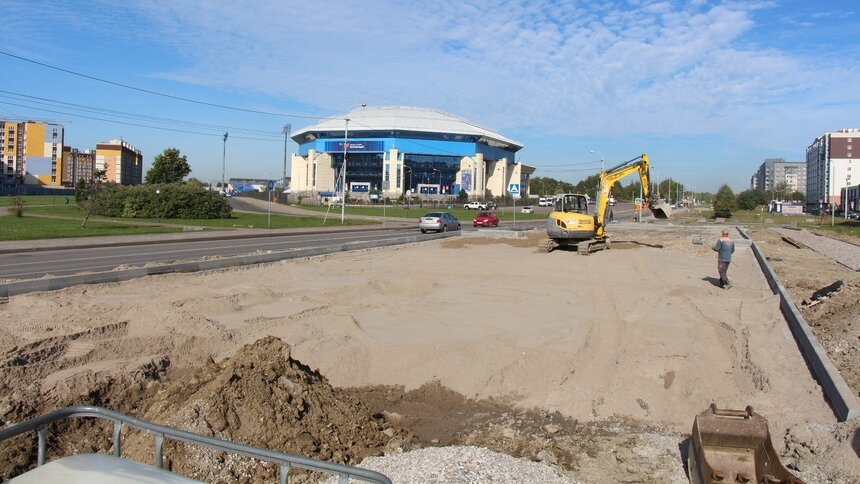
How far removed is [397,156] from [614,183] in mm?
90586

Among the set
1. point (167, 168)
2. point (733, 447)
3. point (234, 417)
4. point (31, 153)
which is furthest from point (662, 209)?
point (31, 153)

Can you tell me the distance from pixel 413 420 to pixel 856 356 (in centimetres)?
803

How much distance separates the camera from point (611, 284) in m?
19.8

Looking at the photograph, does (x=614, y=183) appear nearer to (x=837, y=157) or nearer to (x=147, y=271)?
(x=147, y=271)

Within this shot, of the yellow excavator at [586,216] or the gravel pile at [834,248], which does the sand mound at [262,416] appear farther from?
the gravel pile at [834,248]

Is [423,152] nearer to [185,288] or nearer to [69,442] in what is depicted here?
[185,288]

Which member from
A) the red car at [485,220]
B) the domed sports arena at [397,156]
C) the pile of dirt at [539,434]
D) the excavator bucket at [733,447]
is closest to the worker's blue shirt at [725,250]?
the pile of dirt at [539,434]

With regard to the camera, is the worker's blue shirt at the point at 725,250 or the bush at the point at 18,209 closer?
the worker's blue shirt at the point at 725,250

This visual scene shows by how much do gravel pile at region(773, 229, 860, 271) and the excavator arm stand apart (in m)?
9.62

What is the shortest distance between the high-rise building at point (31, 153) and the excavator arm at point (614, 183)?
130 metres

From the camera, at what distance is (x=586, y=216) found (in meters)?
28.8

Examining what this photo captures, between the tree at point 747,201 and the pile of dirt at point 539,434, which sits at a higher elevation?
the tree at point 747,201

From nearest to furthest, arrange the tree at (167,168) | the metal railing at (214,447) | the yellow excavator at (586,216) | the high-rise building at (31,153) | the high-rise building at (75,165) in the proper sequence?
the metal railing at (214,447)
the yellow excavator at (586,216)
the tree at (167,168)
the high-rise building at (31,153)
the high-rise building at (75,165)

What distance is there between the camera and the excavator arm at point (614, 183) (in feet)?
98.0
